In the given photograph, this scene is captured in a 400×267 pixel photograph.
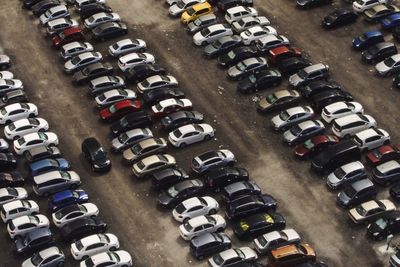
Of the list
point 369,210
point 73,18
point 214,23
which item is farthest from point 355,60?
point 73,18

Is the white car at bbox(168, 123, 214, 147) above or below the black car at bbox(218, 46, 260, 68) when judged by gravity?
below

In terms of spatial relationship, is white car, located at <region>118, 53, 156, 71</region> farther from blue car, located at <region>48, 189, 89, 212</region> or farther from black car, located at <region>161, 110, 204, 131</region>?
blue car, located at <region>48, 189, 89, 212</region>

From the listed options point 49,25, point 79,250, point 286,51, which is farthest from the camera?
point 49,25

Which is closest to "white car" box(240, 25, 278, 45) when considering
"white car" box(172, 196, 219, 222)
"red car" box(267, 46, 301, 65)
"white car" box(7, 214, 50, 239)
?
"red car" box(267, 46, 301, 65)

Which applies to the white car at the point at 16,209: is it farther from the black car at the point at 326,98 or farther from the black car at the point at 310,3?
the black car at the point at 310,3

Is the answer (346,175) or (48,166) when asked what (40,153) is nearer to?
(48,166)

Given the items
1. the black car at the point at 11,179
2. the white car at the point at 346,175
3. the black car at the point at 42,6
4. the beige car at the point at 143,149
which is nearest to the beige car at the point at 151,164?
the beige car at the point at 143,149

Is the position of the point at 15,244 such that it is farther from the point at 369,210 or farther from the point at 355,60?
the point at 355,60

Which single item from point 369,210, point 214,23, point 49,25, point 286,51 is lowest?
point 369,210
